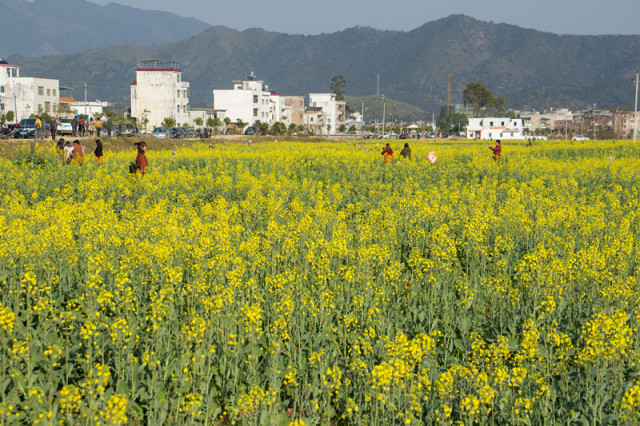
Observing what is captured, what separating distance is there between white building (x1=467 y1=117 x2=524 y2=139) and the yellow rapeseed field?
122 metres

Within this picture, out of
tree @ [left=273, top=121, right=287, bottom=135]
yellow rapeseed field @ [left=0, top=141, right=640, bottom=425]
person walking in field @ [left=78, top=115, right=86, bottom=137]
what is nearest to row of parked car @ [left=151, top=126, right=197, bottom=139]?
person walking in field @ [left=78, top=115, right=86, bottom=137]

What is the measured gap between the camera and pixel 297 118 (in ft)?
494

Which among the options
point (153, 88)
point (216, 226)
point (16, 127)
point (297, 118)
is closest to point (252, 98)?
point (153, 88)

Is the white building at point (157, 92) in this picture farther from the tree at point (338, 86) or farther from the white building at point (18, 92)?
the tree at point (338, 86)

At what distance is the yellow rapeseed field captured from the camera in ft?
18.6

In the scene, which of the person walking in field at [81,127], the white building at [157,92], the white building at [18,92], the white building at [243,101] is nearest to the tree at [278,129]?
the white building at [243,101]

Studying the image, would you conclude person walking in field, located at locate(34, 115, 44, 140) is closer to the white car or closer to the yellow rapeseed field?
the white car

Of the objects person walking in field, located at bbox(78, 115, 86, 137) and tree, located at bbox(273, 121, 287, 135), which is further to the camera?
tree, located at bbox(273, 121, 287, 135)

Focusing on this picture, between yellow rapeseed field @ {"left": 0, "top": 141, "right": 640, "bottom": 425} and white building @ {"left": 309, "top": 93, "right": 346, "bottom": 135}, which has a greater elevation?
white building @ {"left": 309, "top": 93, "right": 346, "bottom": 135}

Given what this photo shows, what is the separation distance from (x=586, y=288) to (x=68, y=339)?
23.2ft

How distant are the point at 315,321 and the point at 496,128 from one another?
132015 mm

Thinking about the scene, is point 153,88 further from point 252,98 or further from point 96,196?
point 96,196

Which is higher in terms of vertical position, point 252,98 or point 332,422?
point 252,98

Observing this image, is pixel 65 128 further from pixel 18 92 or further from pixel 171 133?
pixel 18 92
